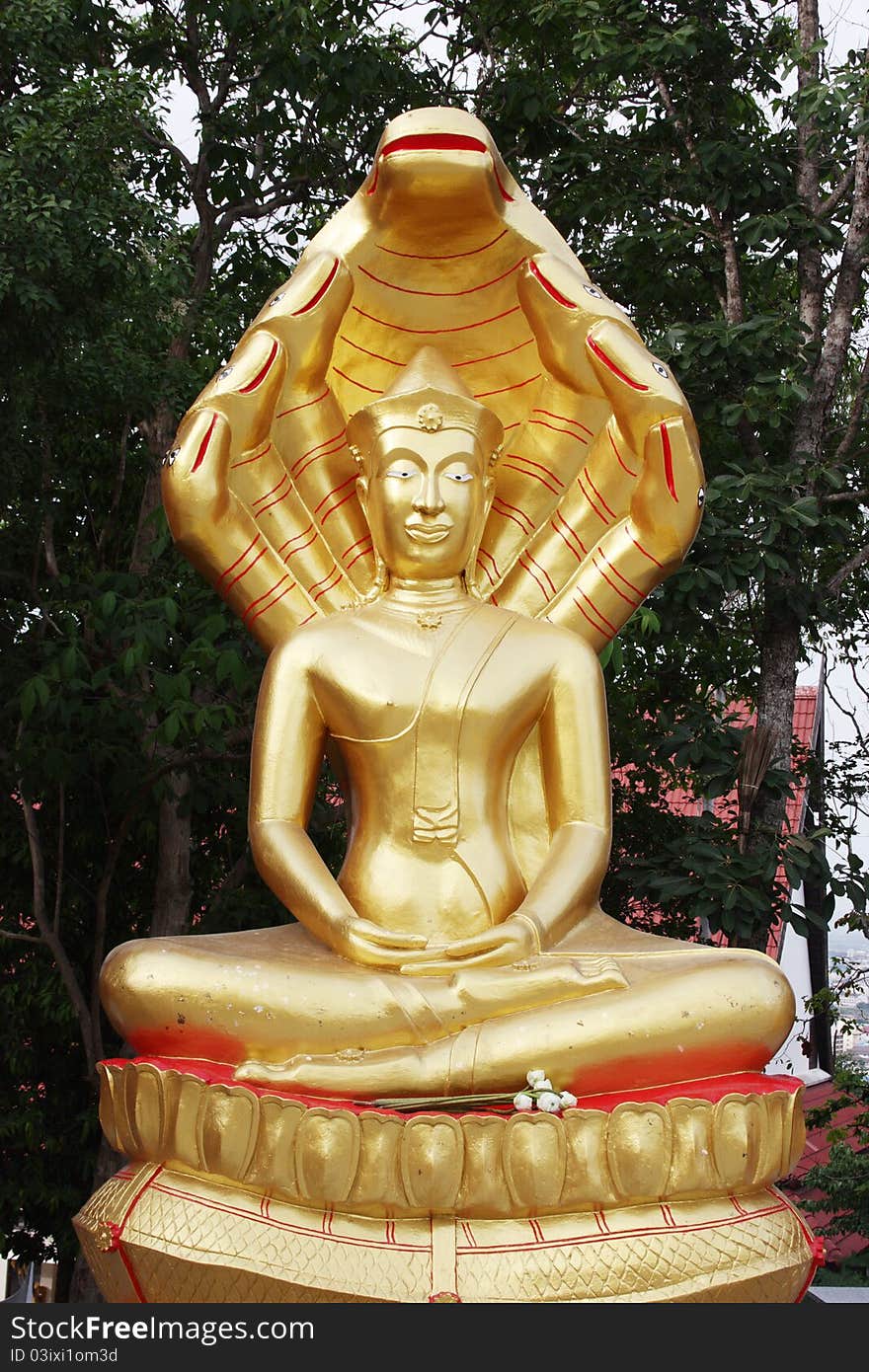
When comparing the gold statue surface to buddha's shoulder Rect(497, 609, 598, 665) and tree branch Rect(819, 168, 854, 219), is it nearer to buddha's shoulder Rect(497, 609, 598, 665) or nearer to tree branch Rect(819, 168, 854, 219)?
buddha's shoulder Rect(497, 609, 598, 665)

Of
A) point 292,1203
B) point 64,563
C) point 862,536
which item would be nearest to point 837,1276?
point 862,536

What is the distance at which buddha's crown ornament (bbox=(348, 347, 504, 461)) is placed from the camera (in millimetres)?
4820

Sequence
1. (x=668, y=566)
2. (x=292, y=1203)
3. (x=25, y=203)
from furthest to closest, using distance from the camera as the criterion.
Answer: (x=25, y=203), (x=668, y=566), (x=292, y=1203)

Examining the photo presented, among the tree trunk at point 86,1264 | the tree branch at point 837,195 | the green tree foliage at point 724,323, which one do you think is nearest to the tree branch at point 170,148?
the green tree foliage at point 724,323

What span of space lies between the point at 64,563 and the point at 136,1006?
4.19 metres

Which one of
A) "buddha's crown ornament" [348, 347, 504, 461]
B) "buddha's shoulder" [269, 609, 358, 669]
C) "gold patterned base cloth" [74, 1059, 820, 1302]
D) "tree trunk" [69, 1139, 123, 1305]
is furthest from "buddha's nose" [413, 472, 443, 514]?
"tree trunk" [69, 1139, 123, 1305]

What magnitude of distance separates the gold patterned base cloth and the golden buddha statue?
0.4 inches

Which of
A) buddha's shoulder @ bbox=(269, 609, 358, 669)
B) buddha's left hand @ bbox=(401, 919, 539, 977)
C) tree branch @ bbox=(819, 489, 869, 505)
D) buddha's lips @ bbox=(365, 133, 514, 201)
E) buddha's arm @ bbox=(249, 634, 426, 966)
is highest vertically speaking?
buddha's lips @ bbox=(365, 133, 514, 201)

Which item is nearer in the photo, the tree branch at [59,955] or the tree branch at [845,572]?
the tree branch at [59,955]

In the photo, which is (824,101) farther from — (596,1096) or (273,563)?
(596,1096)

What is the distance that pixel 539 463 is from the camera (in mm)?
5234

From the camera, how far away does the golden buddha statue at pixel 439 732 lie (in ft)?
12.3

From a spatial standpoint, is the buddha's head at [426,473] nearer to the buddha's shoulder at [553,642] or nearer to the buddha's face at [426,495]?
the buddha's face at [426,495]

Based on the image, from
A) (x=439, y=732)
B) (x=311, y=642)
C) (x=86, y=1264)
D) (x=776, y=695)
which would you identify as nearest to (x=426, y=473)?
(x=311, y=642)
